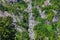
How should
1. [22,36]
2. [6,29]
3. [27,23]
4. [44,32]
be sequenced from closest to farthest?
[22,36]
[6,29]
[44,32]
[27,23]

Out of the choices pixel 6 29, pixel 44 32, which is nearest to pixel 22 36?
pixel 6 29

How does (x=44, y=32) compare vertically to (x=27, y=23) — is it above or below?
below

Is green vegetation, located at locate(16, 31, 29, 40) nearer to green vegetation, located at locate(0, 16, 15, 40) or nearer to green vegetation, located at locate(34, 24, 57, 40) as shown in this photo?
green vegetation, located at locate(0, 16, 15, 40)

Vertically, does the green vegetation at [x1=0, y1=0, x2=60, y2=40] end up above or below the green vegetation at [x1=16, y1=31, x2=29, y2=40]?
above

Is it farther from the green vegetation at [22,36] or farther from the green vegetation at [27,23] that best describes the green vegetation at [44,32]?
the green vegetation at [22,36]

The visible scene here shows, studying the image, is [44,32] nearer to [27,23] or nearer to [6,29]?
[27,23]

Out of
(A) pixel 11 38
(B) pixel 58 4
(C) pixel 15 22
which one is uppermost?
(B) pixel 58 4

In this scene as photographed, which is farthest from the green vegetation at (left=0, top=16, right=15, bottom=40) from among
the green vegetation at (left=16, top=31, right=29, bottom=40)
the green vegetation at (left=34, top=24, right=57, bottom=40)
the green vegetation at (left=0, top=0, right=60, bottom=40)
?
the green vegetation at (left=34, top=24, right=57, bottom=40)

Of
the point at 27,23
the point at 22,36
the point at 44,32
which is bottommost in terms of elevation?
the point at 22,36

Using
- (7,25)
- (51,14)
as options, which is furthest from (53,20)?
(7,25)

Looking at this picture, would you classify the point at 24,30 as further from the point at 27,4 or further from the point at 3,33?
the point at 27,4

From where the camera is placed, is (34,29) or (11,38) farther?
(34,29)
